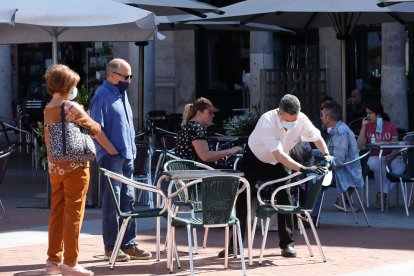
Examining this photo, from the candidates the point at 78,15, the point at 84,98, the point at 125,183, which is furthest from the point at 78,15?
the point at 125,183

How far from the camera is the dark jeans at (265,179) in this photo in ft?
34.2

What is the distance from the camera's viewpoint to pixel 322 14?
18.1 meters

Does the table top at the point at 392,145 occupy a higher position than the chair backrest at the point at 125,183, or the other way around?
the table top at the point at 392,145

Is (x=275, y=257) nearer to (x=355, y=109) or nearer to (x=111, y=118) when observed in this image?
(x=111, y=118)

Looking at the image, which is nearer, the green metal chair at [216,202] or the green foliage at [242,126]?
the green metal chair at [216,202]

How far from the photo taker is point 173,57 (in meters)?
24.8

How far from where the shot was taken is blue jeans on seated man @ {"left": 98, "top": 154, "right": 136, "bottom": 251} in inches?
396

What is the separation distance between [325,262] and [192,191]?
5.50 feet

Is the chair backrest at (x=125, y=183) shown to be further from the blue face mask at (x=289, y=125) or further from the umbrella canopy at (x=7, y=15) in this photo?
the umbrella canopy at (x=7, y=15)

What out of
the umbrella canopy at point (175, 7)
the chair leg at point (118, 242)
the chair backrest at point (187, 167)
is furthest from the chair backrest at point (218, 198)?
the umbrella canopy at point (175, 7)

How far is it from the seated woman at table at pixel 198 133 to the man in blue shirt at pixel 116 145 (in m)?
1.36

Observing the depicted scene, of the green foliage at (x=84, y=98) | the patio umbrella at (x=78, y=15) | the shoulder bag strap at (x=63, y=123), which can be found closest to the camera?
the shoulder bag strap at (x=63, y=123)

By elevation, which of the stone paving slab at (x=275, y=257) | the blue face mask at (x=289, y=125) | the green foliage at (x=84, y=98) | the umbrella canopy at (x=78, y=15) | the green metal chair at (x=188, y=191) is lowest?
the stone paving slab at (x=275, y=257)

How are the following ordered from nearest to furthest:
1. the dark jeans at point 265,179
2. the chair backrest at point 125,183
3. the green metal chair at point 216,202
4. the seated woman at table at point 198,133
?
1. the green metal chair at point 216,202
2. the chair backrest at point 125,183
3. the dark jeans at point 265,179
4. the seated woman at table at point 198,133
